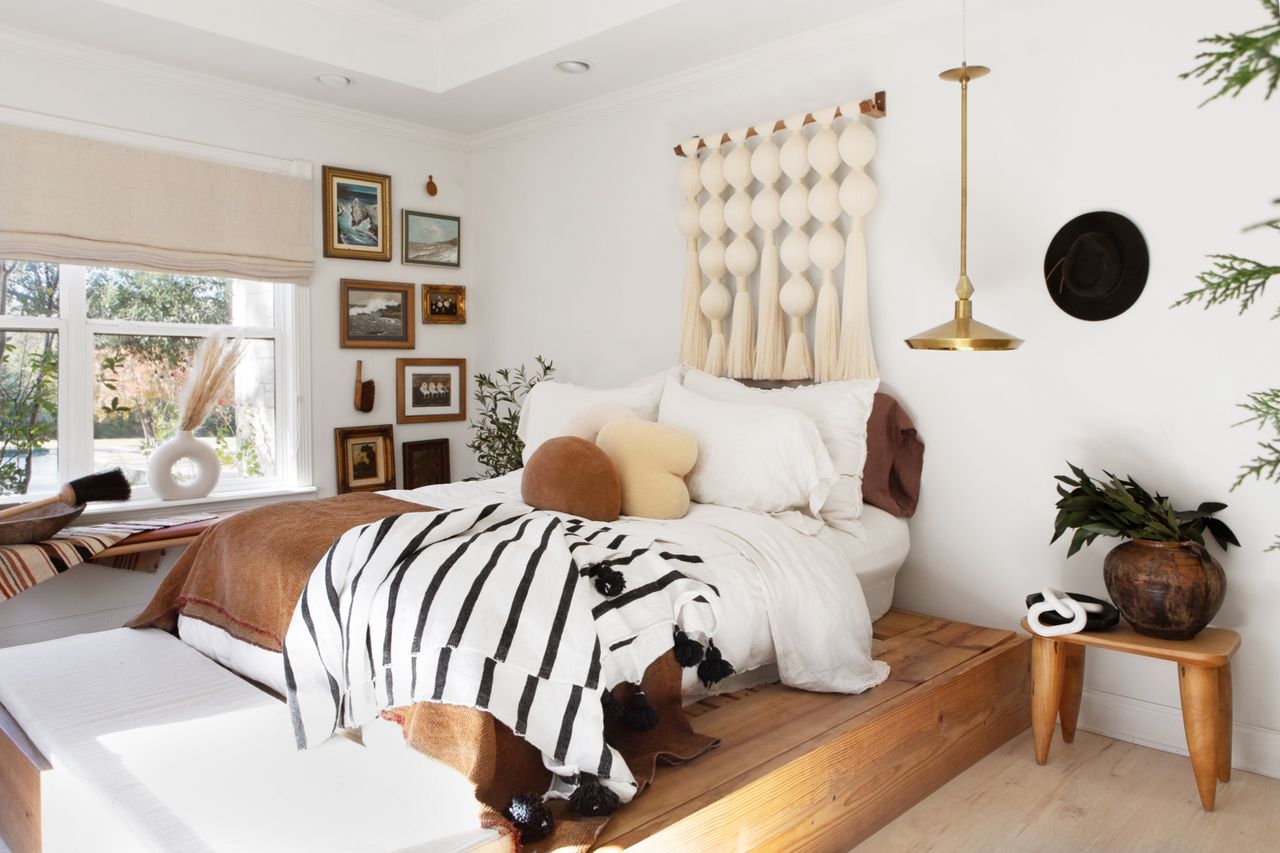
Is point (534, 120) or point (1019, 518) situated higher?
point (534, 120)

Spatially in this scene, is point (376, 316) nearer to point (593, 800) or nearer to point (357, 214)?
point (357, 214)

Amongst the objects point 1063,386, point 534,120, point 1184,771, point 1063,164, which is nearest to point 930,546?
point 1063,386

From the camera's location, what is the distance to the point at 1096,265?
2.85m

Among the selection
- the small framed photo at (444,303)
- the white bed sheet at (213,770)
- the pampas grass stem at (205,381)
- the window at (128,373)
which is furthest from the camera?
the small framed photo at (444,303)

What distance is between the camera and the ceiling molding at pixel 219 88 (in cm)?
364

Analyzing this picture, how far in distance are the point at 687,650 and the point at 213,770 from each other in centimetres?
108

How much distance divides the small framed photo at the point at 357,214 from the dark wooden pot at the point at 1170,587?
12.1ft

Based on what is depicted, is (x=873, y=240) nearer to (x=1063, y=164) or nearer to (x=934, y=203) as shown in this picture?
(x=934, y=203)

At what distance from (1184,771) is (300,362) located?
389 centimetres

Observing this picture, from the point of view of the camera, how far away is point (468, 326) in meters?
5.18

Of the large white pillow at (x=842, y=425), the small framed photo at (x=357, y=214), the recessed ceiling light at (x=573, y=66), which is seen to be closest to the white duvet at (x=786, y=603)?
the large white pillow at (x=842, y=425)

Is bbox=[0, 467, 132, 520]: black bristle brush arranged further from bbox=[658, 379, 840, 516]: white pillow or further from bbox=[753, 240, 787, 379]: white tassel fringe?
bbox=[753, 240, 787, 379]: white tassel fringe

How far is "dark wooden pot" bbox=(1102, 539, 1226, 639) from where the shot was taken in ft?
A: 7.94

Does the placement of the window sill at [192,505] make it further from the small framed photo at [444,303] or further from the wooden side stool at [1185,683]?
the wooden side stool at [1185,683]
